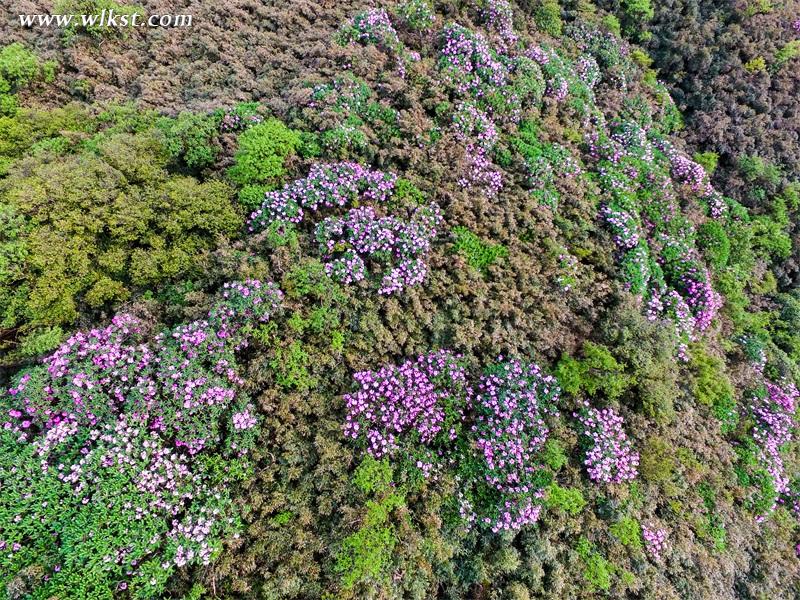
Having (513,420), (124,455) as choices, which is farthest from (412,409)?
(124,455)

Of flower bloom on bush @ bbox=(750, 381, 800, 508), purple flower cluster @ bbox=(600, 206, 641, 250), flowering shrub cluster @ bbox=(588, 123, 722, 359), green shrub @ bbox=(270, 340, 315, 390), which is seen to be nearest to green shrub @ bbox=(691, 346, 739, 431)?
flowering shrub cluster @ bbox=(588, 123, 722, 359)

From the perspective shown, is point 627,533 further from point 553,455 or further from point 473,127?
point 473,127

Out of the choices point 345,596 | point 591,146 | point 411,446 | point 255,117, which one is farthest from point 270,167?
point 591,146

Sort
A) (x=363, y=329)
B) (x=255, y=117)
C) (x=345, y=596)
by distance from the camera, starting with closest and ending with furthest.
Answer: (x=345, y=596) → (x=363, y=329) → (x=255, y=117)

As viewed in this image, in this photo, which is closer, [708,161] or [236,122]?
[236,122]


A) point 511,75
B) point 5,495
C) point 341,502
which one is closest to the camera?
point 5,495

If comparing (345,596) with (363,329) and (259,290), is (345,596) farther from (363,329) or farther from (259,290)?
(259,290)
